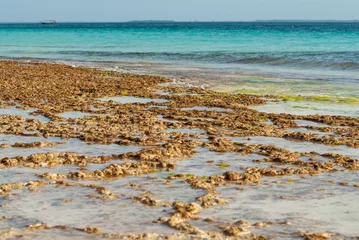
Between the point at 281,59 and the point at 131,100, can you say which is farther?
the point at 281,59

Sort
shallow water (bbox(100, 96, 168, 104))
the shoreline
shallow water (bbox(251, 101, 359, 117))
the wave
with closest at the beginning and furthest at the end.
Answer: shallow water (bbox(251, 101, 359, 117))
shallow water (bbox(100, 96, 168, 104))
the shoreline
the wave

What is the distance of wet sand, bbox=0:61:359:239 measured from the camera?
6.50 metres

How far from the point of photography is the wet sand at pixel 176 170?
6504 millimetres

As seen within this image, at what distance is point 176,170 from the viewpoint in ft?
29.3

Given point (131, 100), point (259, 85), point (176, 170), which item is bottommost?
point (259, 85)

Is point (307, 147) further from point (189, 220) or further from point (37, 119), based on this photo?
point (37, 119)

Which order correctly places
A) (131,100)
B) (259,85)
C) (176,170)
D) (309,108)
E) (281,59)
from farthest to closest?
(281,59) < (259,85) < (131,100) < (309,108) < (176,170)

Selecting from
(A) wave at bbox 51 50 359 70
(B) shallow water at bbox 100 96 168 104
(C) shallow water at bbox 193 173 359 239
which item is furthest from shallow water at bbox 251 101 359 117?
(A) wave at bbox 51 50 359 70

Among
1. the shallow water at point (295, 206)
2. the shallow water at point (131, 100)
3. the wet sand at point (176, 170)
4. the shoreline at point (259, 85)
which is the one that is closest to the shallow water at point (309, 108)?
the wet sand at point (176, 170)

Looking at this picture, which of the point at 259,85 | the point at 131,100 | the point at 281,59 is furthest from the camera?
the point at 281,59

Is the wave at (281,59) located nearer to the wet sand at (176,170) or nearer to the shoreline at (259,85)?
the shoreline at (259,85)

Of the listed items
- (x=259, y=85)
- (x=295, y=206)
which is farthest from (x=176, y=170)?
(x=259, y=85)

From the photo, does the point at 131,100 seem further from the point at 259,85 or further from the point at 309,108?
the point at 259,85

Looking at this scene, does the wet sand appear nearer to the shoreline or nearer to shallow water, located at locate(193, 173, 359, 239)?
shallow water, located at locate(193, 173, 359, 239)
